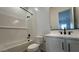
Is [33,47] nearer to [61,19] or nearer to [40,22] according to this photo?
[40,22]

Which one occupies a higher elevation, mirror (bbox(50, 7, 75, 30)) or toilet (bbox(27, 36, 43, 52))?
mirror (bbox(50, 7, 75, 30))

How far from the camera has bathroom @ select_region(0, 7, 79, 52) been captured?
1.03m

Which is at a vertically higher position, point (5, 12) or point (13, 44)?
point (5, 12)

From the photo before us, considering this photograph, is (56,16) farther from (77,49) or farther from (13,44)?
→ (13,44)

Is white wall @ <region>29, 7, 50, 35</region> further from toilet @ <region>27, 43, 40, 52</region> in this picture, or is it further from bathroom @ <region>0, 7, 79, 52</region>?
toilet @ <region>27, 43, 40, 52</region>

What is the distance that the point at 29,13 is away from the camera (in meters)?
1.17

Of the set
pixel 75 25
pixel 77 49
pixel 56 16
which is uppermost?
pixel 56 16

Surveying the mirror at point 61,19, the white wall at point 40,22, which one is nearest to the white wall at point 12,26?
the white wall at point 40,22

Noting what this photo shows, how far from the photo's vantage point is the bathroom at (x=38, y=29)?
1033 mm

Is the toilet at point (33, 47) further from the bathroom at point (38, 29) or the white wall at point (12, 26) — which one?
the white wall at point (12, 26)

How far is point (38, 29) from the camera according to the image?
120cm

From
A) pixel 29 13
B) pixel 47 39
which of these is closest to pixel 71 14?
pixel 47 39

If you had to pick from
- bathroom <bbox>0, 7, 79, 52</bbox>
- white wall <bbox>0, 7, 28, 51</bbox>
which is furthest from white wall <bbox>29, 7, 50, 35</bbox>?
white wall <bbox>0, 7, 28, 51</bbox>
